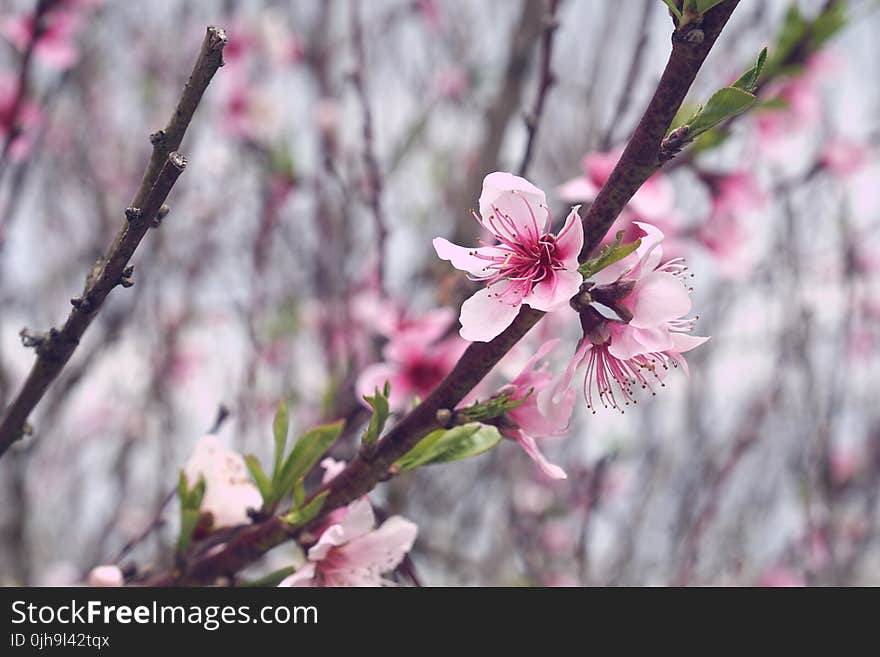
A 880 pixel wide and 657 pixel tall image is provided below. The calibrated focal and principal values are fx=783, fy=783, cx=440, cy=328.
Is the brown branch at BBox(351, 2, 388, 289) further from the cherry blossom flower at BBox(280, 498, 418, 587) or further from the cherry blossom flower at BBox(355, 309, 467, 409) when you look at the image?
the cherry blossom flower at BBox(280, 498, 418, 587)

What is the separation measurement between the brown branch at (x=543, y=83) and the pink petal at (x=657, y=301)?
1.94ft

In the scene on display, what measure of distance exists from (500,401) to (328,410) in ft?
3.28

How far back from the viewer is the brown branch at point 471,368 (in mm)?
686

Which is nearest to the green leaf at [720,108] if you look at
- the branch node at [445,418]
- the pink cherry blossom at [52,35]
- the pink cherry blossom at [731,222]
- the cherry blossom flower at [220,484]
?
the branch node at [445,418]

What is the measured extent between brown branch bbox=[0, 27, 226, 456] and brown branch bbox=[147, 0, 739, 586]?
0.29 meters

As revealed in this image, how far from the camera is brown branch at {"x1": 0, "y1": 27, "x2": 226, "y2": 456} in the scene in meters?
0.70

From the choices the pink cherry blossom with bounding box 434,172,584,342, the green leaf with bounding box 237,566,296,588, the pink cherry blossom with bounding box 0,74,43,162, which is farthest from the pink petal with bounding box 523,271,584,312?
the pink cherry blossom with bounding box 0,74,43,162

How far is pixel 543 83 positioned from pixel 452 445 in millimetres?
823

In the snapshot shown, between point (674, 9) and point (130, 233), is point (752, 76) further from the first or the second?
point (130, 233)

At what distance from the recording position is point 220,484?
42.3 inches

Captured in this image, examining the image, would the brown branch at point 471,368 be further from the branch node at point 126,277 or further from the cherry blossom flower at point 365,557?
the branch node at point 126,277

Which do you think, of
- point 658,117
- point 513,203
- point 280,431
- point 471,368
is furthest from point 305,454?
point 658,117

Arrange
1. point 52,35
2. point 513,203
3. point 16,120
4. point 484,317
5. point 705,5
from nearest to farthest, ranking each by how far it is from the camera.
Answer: point 705,5 → point 484,317 → point 513,203 → point 16,120 → point 52,35
